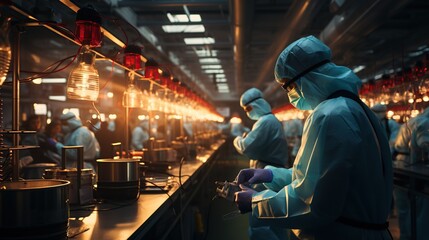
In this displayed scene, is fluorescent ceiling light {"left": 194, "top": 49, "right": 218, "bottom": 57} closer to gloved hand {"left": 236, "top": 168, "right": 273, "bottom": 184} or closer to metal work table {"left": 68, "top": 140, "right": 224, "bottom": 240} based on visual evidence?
metal work table {"left": 68, "top": 140, "right": 224, "bottom": 240}

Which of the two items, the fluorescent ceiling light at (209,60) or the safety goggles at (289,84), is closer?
the safety goggles at (289,84)

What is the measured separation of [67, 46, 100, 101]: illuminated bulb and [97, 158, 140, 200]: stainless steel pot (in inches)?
14.9

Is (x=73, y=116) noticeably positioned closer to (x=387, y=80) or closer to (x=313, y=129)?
(x=387, y=80)

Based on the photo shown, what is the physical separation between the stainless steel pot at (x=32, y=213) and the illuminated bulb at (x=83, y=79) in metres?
0.88

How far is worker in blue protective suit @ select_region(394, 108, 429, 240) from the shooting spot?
4.32 metres

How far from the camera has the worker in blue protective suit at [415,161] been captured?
432 centimetres

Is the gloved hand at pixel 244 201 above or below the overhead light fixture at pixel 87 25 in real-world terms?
below

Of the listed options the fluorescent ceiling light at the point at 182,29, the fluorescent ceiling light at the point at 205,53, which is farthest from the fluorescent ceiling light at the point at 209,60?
the fluorescent ceiling light at the point at 182,29

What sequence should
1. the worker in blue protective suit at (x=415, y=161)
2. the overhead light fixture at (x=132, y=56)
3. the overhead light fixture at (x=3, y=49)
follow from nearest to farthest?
the overhead light fixture at (x=3, y=49)
the overhead light fixture at (x=132, y=56)
the worker in blue protective suit at (x=415, y=161)

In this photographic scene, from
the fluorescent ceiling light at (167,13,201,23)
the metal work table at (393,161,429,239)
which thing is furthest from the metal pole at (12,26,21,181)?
the fluorescent ceiling light at (167,13,201,23)

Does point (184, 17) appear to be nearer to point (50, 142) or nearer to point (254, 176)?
point (50, 142)

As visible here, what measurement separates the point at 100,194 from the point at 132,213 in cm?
41

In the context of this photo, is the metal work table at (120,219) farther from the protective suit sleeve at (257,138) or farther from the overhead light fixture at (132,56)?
the protective suit sleeve at (257,138)

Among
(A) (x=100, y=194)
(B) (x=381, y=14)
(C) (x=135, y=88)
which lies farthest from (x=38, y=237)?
(B) (x=381, y=14)
